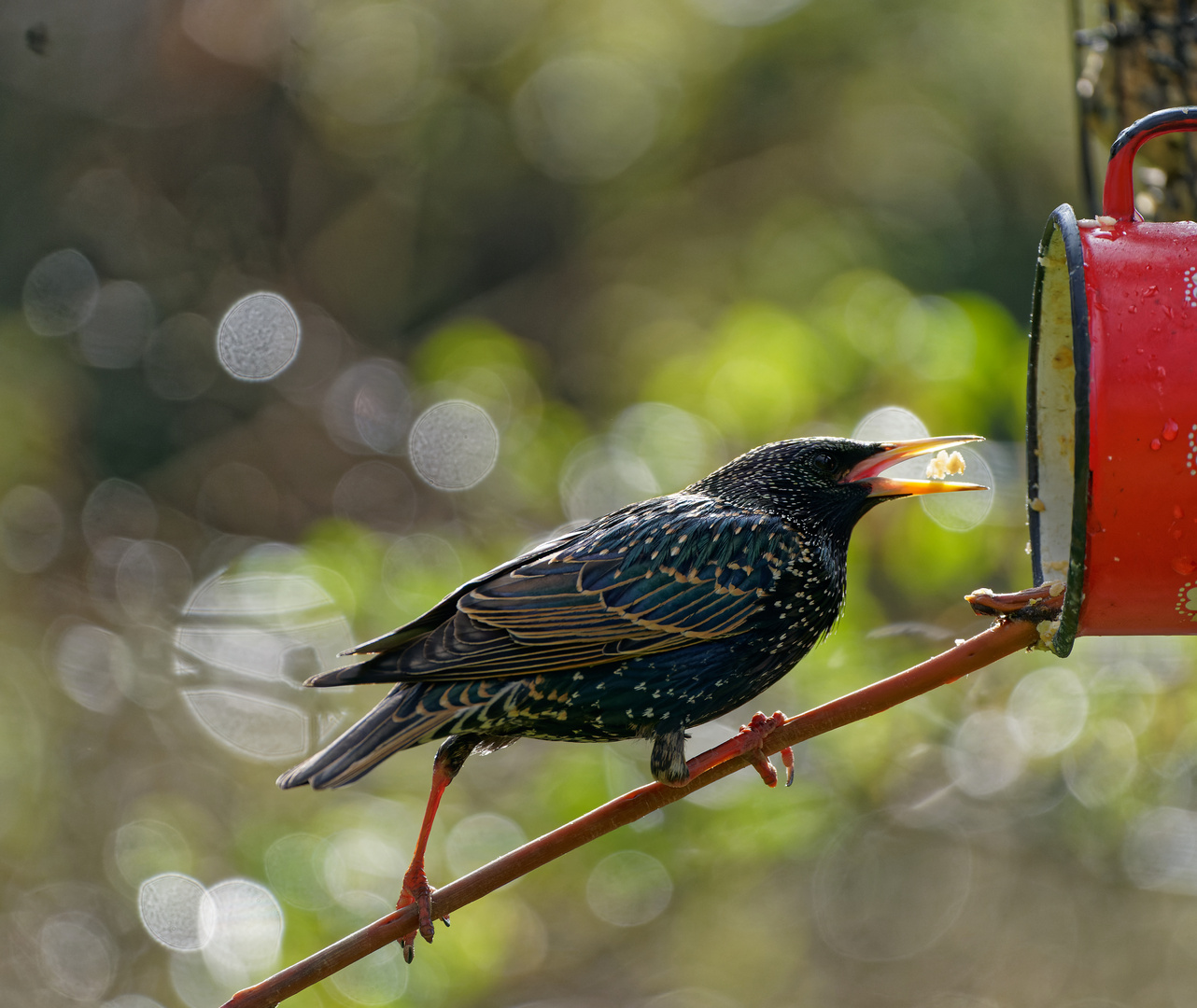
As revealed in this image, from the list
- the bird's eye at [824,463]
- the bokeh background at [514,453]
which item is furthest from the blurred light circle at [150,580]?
the bird's eye at [824,463]

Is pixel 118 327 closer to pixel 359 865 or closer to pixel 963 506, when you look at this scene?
pixel 359 865

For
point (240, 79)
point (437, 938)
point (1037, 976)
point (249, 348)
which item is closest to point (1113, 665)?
point (437, 938)

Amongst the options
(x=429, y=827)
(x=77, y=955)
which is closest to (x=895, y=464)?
(x=429, y=827)

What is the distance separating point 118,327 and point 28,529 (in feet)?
4.94

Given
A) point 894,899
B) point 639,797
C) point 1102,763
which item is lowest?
point 894,899

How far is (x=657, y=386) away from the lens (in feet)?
14.4

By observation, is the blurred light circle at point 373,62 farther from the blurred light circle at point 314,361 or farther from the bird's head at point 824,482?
the bird's head at point 824,482

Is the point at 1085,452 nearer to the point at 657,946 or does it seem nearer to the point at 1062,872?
the point at 657,946

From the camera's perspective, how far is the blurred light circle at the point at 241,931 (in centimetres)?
408

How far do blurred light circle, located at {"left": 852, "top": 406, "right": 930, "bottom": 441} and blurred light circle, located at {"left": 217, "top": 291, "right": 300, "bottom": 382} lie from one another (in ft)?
15.7

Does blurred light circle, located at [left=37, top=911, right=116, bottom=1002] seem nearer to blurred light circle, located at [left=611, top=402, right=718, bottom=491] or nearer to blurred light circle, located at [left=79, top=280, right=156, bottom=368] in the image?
blurred light circle, located at [left=611, top=402, right=718, bottom=491]

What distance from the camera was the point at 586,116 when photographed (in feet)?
28.9

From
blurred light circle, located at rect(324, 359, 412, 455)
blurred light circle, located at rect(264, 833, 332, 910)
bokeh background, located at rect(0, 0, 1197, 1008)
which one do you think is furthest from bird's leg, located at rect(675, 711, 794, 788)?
blurred light circle, located at rect(324, 359, 412, 455)

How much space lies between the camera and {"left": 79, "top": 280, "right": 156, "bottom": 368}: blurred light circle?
8.27 metres
